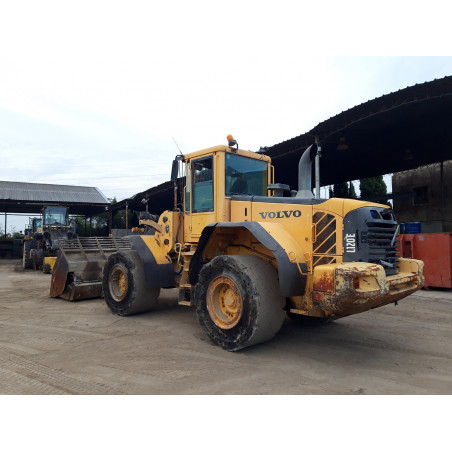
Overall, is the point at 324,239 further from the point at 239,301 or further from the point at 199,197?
the point at 199,197

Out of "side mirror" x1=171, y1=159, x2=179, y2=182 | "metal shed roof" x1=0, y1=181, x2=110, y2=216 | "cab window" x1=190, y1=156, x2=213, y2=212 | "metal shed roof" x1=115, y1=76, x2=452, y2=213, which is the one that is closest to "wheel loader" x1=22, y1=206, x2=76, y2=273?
"metal shed roof" x1=0, y1=181, x2=110, y2=216

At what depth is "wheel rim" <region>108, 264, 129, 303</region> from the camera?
7125mm

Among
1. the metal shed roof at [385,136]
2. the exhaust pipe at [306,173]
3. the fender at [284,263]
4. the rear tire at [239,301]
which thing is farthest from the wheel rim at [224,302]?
the metal shed roof at [385,136]

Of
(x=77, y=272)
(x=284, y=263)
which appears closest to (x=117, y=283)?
(x=77, y=272)

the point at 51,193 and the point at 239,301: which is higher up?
the point at 51,193

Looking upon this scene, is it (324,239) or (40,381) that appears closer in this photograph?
(40,381)

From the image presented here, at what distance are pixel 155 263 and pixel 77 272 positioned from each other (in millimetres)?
2899

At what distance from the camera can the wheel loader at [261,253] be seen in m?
4.36

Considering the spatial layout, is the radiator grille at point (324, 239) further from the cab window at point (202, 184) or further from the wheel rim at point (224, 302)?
the cab window at point (202, 184)

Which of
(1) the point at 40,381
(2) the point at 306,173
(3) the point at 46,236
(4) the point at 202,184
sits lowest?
(1) the point at 40,381

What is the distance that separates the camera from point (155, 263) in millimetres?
6645

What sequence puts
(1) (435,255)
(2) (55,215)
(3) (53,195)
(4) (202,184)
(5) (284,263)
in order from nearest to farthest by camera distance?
(5) (284,263) < (4) (202,184) < (1) (435,255) < (2) (55,215) < (3) (53,195)
